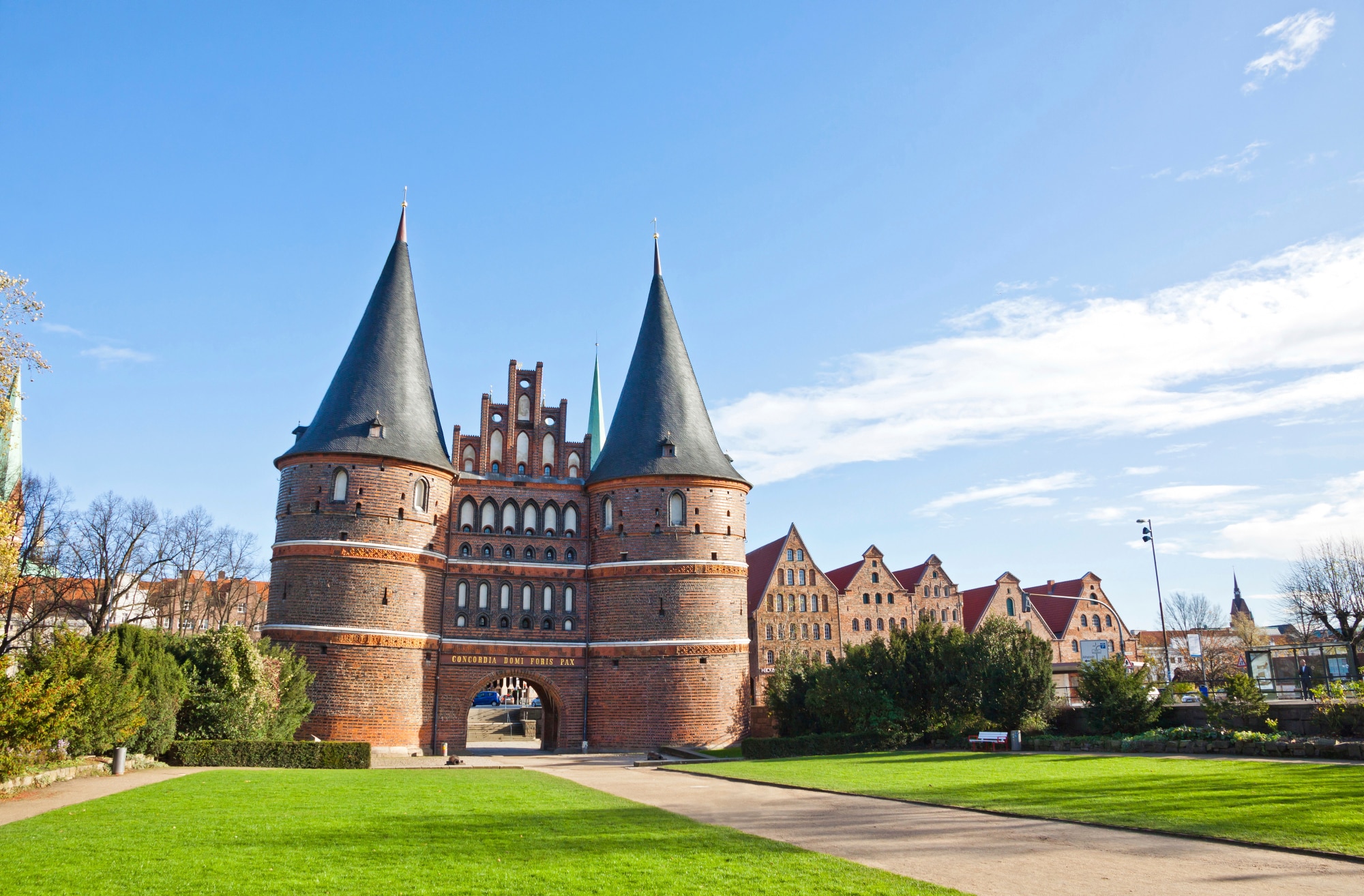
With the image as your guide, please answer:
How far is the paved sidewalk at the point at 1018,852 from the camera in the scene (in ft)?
28.5

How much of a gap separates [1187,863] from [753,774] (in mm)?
12778

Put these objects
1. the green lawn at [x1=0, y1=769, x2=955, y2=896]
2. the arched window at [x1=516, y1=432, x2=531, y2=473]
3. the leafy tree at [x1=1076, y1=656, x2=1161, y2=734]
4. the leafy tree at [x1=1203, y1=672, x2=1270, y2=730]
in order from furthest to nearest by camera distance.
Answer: the arched window at [x1=516, y1=432, x2=531, y2=473], the leafy tree at [x1=1076, y1=656, x2=1161, y2=734], the leafy tree at [x1=1203, y1=672, x2=1270, y2=730], the green lawn at [x1=0, y1=769, x2=955, y2=896]

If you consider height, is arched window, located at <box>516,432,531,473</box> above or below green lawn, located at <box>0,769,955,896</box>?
above

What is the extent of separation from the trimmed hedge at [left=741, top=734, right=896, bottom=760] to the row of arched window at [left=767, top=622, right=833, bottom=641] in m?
26.4

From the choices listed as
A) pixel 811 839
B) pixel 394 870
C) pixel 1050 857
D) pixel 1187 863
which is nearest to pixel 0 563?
pixel 394 870

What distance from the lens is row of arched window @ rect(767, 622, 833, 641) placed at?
190 feet

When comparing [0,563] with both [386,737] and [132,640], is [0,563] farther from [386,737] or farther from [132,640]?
[386,737]

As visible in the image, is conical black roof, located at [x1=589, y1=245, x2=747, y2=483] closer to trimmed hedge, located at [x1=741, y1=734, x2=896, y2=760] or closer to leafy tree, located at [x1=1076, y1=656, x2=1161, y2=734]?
trimmed hedge, located at [x1=741, y1=734, x2=896, y2=760]

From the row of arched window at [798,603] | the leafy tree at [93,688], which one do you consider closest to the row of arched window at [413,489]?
the leafy tree at [93,688]

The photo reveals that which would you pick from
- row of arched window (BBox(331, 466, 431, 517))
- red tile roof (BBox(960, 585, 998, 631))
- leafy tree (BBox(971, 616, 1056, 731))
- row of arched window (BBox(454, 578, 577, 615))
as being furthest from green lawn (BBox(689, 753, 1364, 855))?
red tile roof (BBox(960, 585, 998, 631))

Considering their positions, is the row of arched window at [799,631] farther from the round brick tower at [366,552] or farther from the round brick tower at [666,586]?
the round brick tower at [366,552]

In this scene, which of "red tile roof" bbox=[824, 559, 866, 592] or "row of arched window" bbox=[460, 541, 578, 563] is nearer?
"row of arched window" bbox=[460, 541, 578, 563]

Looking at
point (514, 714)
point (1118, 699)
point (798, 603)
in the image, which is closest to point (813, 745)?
point (1118, 699)

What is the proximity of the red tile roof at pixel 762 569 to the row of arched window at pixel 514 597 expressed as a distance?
20.6 metres
